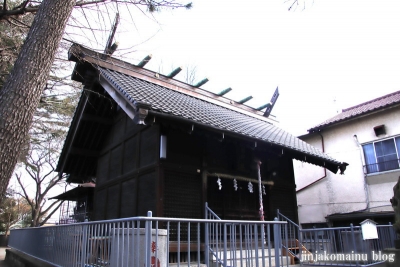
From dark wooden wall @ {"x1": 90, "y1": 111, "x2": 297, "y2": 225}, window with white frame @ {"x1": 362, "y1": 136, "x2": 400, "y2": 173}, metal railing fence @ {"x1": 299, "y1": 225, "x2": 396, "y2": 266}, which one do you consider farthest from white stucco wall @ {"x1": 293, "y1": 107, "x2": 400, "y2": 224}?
dark wooden wall @ {"x1": 90, "y1": 111, "x2": 297, "y2": 225}

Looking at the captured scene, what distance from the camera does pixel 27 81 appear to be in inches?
164

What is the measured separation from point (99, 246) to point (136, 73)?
6.30 meters

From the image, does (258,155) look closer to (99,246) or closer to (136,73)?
(136,73)

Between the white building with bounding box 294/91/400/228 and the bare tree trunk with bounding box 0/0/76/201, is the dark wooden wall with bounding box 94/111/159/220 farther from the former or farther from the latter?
the white building with bounding box 294/91/400/228

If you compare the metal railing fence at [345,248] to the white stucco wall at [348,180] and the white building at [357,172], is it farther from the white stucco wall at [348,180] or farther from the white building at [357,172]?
the white stucco wall at [348,180]

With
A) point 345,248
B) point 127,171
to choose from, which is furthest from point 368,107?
point 127,171

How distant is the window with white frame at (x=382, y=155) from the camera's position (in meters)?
12.9

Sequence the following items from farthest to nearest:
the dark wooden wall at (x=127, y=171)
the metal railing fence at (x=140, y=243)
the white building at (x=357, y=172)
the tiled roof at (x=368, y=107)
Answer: the tiled roof at (x=368, y=107) → the white building at (x=357, y=172) → the dark wooden wall at (x=127, y=171) → the metal railing fence at (x=140, y=243)

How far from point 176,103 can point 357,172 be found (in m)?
10.4

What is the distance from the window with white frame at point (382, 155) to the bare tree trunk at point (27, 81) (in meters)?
13.6

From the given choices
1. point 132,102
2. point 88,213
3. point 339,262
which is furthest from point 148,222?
point 88,213

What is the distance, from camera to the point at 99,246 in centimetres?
461

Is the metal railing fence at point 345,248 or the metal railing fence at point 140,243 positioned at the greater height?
the metal railing fence at point 140,243

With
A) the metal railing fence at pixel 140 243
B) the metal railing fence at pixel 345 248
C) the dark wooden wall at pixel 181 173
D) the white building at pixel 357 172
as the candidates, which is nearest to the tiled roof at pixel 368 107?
the white building at pixel 357 172
